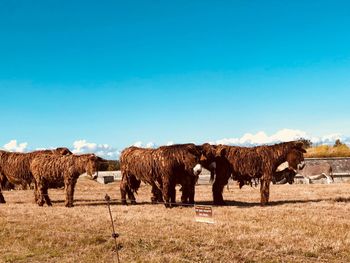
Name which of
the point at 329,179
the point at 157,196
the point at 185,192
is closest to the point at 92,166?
the point at 157,196

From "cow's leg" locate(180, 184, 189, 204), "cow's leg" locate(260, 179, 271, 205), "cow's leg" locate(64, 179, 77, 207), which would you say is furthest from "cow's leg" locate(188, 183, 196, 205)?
"cow's leg" locate(64, 179, 77, 207)

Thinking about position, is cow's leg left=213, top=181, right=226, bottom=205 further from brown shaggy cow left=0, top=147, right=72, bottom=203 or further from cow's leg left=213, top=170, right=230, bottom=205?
brown shaggy cow left=0, top=147, right=72, bottom=203

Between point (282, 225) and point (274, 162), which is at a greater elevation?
point (274, 162)

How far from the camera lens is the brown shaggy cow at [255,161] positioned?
1588 centimetres

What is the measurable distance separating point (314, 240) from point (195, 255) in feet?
9.51

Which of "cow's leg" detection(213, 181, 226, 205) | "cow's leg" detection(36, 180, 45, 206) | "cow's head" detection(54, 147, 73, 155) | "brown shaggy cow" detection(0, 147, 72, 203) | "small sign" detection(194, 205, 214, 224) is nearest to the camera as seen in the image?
"small sign" detection(194, 205, 214, 224)

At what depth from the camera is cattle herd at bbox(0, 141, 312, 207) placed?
15.4 meters

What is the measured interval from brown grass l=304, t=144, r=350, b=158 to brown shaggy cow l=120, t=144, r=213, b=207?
2818 centimetres

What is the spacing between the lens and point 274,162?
15.9 m

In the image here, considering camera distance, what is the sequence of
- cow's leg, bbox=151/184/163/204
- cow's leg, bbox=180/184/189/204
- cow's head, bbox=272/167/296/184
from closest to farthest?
1. cow's leg, bbox=180/184/189/204
2. cow's leg, bbox=151/184/163/204
3. cow's head, bbox=272/167/296/184

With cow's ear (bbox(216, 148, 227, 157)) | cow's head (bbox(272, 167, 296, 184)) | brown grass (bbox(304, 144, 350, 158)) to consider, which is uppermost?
brown grass (bbox(304, 144, 350, 158))

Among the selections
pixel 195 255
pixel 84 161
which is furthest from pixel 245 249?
pixel 84 161

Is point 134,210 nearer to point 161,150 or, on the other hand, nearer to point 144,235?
point 161,150

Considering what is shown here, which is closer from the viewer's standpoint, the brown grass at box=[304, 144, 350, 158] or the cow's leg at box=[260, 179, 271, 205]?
the cow's leg at box=[260, 179, 271, 205]
